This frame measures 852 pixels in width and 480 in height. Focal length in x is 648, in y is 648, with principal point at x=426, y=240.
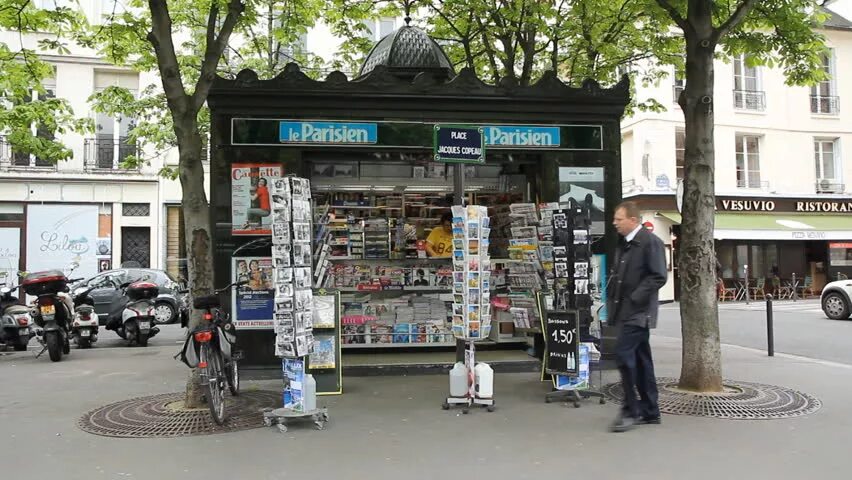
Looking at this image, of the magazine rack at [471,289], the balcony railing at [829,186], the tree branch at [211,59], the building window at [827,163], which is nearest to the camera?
the magazine rack at [471,289]

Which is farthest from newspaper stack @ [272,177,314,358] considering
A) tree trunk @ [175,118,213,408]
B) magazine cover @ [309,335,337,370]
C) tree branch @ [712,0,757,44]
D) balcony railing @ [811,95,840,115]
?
balcony railing @ [811,95,840,115]

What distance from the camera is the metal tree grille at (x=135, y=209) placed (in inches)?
968

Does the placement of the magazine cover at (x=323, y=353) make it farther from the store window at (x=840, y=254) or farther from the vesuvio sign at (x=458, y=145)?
the store window at (x=840, y=254)

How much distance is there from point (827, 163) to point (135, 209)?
2962 cm

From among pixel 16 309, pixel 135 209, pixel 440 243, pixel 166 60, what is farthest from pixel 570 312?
pixel 135 209

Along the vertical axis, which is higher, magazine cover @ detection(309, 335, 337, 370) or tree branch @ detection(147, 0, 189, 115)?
tree branch @ detection(147, 0, 189, 115)

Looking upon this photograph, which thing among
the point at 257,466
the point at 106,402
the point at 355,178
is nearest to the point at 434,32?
the point at 355,178

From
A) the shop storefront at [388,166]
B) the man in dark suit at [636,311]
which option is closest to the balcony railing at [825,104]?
the shop storefront at [388,166]

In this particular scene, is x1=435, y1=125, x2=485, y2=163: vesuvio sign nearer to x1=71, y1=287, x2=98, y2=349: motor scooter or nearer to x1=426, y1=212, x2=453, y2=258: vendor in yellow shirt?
x1=426, y1=212, x2=453, y2=258: vendor in yellow shirt

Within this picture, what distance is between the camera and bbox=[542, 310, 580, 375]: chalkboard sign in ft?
22.6

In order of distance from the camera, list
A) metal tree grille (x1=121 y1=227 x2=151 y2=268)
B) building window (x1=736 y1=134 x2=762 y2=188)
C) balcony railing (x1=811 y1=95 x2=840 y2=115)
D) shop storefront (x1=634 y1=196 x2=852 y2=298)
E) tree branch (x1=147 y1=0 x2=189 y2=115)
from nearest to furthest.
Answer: tree branch (x1=147 y1=0 x2=189 y2=115), metal tree grille (x1=121 y1=227 x2=151 y2=268), shop storefront (x1=634 y1=196 x2=852 y2=298), building window (x1=736 y1=134 x2=762 y2=188), balcony railing (x1=811 y1=95 x2=840 y2=115)

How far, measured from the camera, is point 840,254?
28.2 meters

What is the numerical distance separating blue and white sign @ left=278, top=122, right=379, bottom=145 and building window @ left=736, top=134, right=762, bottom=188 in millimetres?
23661

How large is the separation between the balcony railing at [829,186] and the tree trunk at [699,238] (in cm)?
2521
